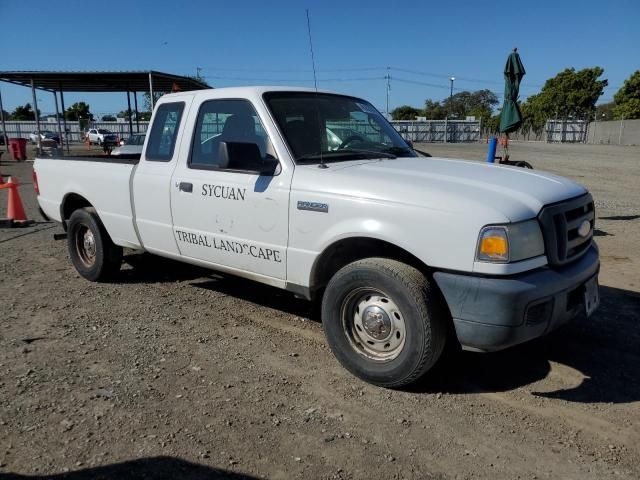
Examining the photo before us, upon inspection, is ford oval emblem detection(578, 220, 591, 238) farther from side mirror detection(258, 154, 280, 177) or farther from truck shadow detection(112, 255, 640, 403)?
side mirror detection(258, 154, 280, 177)

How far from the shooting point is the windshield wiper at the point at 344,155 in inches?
154

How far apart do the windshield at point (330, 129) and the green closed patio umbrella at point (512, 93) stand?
4.95 m

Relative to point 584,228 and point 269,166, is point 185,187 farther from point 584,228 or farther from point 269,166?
point 584,228

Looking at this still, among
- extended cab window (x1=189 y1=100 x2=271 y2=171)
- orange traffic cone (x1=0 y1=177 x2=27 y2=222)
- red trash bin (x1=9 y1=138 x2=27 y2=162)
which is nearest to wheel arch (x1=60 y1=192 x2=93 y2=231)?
extended cab window (x1=189 y1=100 x2=271 y2=171)

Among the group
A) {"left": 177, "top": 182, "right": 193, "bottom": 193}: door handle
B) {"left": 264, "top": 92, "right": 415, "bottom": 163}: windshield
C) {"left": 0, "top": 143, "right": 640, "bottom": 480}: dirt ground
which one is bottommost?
{"left": 0, "top": 143, "right": 640, "bottom": 480}: dirt ground

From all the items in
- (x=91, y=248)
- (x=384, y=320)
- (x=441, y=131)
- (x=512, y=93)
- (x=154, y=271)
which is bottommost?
(x=154, y=271)

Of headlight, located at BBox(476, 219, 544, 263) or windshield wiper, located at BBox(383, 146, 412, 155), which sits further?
windshield wiper, located at BBox(383, 146, 412, 155)

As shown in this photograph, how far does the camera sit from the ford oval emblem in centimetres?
349

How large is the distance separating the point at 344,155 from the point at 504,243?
61.9 inches

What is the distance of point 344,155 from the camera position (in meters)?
4.07

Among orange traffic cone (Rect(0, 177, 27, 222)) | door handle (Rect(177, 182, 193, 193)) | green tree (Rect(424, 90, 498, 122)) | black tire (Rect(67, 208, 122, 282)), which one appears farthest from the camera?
green tree (Rect(424, 90, 498, 122))

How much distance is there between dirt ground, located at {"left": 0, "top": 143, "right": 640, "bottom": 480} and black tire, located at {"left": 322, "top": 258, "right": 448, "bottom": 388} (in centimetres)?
17

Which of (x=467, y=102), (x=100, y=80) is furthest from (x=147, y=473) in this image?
(x=467, y=102)

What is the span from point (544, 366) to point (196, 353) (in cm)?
257
